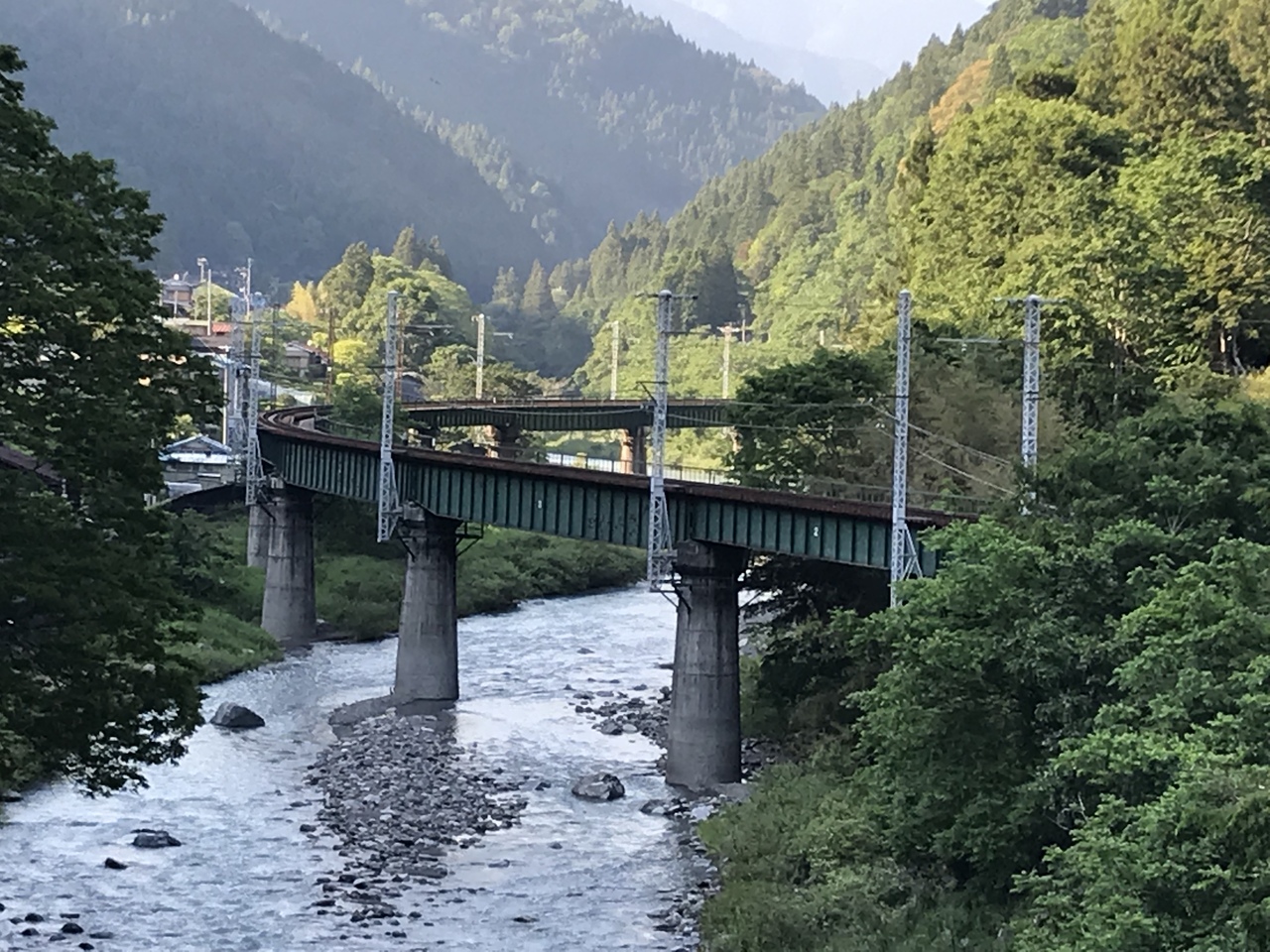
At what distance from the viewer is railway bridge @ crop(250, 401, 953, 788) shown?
4806 cm

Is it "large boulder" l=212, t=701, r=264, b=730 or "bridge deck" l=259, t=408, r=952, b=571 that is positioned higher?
"bridge deck" l=259, t=408, r=952, b=571

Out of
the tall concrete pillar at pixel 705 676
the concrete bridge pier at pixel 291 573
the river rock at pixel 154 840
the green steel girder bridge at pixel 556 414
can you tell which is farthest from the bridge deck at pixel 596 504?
the green steel girder bridge at pixel 556 414

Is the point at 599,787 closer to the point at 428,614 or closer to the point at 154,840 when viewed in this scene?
the point at 154,840

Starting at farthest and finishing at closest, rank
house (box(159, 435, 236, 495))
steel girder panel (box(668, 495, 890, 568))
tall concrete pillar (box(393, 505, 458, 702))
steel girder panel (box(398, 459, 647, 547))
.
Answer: house (box(159, 435, 236, 495))
tall concrete pillar (box(393, 505, 458, 702))
steel girder panel (box(398, 459, 647, 547))
steel girder panel (box(668, 495, 890, 568))

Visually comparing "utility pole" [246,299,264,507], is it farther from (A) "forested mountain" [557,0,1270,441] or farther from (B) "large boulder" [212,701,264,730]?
(A) "forested mountain" [557,0,1270,441]

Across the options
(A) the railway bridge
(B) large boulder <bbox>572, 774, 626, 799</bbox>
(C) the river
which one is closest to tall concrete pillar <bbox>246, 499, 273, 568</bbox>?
(A) the railway bridge

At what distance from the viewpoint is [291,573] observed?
79500 millimetres

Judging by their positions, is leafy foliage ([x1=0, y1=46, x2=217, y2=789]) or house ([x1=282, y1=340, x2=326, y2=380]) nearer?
leafy foliage ([x1=0, y1=46, x2=217, y2=789])

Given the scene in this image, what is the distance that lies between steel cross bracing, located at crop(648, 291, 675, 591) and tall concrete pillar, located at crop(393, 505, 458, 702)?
591 inches

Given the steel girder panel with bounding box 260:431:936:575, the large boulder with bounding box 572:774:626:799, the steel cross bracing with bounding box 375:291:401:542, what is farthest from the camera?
the steel cross bracing with bounding box 375:291:401:542

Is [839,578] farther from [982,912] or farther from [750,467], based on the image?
[982,912]

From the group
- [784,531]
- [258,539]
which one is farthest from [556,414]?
[784,531]

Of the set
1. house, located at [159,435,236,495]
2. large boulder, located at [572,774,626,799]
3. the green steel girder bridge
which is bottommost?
large boulder, located at [572,774,626,799]

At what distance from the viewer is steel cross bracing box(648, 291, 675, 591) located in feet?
155
